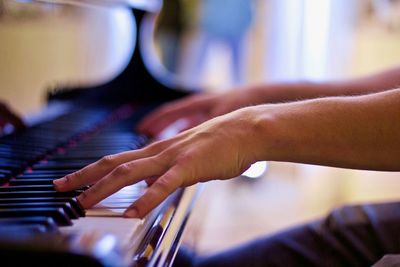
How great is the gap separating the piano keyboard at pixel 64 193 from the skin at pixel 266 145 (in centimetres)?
3

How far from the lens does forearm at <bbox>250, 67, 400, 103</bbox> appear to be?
118 cm

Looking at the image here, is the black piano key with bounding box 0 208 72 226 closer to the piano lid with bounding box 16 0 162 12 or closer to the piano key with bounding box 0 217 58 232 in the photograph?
the piano key with bounding box 0 217 58 232

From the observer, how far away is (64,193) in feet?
2.15

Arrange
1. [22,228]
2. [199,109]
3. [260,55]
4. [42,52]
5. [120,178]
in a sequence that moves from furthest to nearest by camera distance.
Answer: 1. [260,55]
2. [42,52]
3. [199,109]
4. [120,178]
5. [22,228]

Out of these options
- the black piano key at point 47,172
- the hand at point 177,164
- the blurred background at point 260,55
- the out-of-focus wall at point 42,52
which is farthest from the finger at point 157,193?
the blurred background at point 260,55

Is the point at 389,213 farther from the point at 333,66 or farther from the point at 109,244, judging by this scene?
the point at 333,66

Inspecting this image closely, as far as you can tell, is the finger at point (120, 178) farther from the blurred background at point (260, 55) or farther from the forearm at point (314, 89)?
the blurred background at point (260, 55)

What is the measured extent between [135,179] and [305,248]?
44cm

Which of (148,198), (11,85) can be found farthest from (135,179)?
(11,85)

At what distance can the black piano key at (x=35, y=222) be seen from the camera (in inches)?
20.6

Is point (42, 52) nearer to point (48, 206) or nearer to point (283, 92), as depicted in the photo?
point (283, 92)

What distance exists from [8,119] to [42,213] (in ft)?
1.91

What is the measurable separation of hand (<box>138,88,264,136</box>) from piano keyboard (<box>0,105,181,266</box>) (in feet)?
0.17

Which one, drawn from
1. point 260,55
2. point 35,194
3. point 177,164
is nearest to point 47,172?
point 35,194
